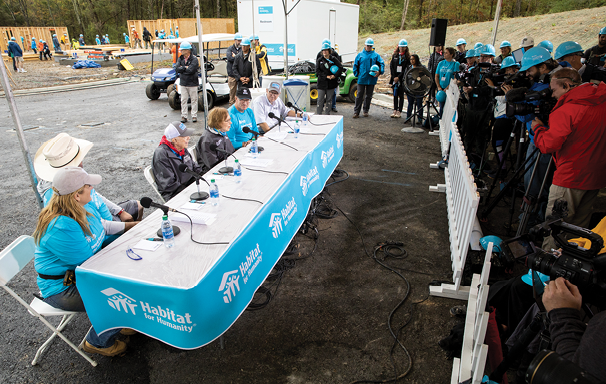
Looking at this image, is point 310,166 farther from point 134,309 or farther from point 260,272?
point 134,309

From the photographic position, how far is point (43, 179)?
10.6 ft

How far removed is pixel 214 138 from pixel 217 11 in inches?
1790

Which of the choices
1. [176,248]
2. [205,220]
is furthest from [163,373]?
[205,220]

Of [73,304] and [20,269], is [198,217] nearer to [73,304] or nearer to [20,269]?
[73,304]

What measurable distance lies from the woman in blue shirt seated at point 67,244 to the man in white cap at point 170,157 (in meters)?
1.20

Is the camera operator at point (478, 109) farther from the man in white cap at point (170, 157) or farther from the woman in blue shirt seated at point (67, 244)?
the woman in blue shirt seated at point (67, 244)

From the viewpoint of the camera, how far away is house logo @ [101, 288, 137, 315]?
7.86 ft

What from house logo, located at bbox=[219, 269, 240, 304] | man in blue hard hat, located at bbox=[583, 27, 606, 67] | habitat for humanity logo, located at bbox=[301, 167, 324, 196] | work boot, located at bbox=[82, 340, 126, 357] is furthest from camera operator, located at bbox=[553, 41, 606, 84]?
work boot, located at bbox=[82, 340, 126, 357]

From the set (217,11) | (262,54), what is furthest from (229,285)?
(217,11)

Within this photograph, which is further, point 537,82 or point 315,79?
point 315,79

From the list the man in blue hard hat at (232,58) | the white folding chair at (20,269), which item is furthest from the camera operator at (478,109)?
the man in blue hard hat at (232,58)

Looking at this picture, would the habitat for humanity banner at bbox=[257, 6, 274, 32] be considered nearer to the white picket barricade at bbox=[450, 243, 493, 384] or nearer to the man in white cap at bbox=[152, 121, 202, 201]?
the man in white cap at bbox=[152, 121, 202, 201]

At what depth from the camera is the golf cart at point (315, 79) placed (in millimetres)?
11266

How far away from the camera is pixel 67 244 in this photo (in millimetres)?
2459
